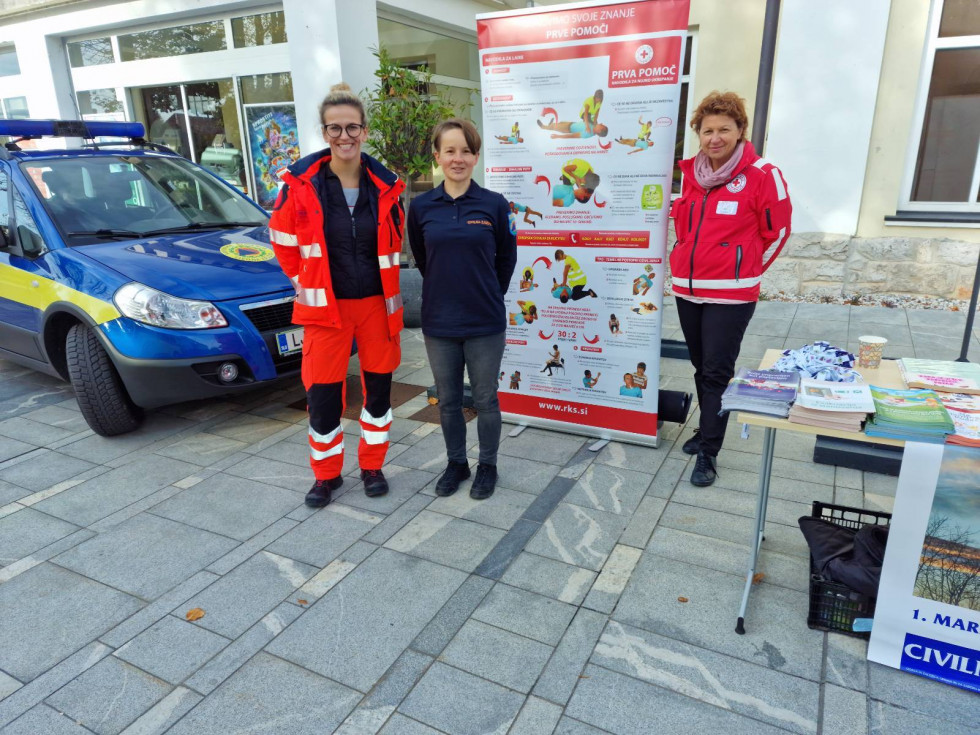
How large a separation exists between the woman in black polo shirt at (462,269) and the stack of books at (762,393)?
1272mm

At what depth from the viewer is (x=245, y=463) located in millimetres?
4074

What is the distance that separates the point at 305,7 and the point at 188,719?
7.38 metres

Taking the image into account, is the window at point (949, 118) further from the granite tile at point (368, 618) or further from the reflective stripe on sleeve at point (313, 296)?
the granite tile at point (368, 618)

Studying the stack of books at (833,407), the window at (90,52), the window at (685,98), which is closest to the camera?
the stack of books at (833,407)

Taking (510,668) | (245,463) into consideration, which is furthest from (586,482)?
(245,463)

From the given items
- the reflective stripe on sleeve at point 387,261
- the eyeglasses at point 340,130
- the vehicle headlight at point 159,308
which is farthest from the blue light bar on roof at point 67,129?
the reflective stripe on sleeve at point 387,261

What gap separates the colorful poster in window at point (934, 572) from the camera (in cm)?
207

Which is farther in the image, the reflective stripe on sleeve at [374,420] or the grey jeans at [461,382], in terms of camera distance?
the reflective stripe on sleeve at [374,420]

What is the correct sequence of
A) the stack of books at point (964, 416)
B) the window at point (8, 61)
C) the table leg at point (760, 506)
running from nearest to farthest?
1. the stack of books at point (964, 416)
2. the table leg at point (760, 506)
3. the window at point (8, 61)

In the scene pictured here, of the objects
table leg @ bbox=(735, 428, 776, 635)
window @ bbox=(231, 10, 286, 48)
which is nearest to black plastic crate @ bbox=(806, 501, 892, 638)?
table leg @ bbox=(735, 428, 776, 635)

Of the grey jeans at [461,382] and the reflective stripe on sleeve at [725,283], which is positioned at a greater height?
the reflective stripe on sleeve at [725,283]

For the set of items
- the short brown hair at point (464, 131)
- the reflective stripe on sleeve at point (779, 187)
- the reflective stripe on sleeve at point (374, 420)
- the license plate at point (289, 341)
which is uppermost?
the short brown hair at point (464, 131)

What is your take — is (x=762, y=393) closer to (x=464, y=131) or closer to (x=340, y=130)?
(x=464, y=131)

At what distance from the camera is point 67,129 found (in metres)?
5.25
